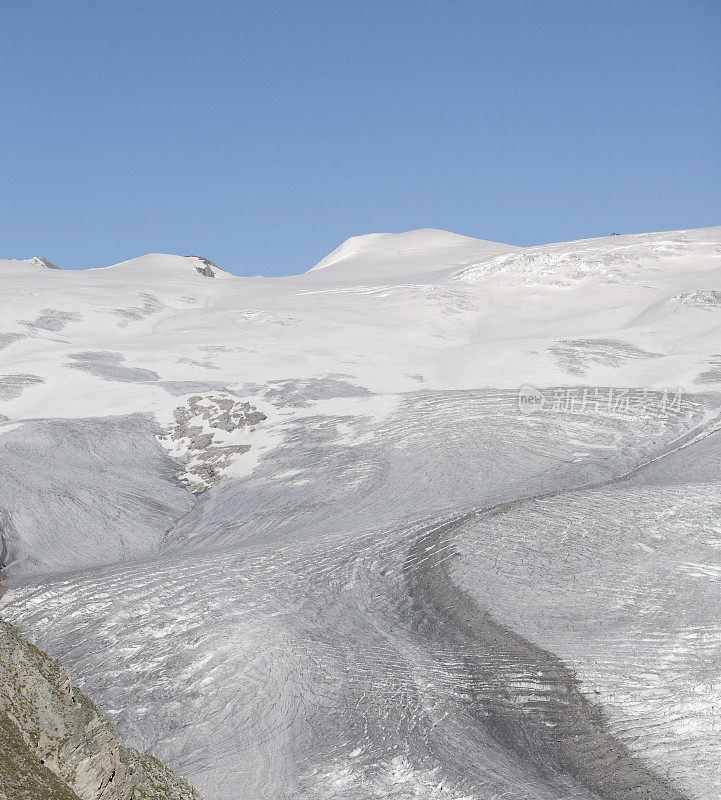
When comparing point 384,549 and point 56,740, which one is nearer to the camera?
point 56,740

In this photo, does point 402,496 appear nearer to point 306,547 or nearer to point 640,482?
point 306,547

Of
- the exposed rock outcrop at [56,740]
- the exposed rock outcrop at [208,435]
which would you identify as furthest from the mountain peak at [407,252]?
the exposed rock outcrop at [56,740]

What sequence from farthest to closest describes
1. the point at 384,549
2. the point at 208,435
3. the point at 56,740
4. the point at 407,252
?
the point at 407,252, the point at 208,435, the point at 384,549, the point at 56,740

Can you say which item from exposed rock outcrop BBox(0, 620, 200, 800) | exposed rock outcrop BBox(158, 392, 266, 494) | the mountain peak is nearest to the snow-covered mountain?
exposed rock outcrop BBox(158, 392, 266, 494)

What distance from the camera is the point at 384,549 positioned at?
1477cm

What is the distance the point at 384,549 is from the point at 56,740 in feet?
34.2

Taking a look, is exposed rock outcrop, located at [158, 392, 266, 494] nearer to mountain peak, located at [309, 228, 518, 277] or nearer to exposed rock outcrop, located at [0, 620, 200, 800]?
exposed rock outcrop, located at [0, 620, 200, 800]

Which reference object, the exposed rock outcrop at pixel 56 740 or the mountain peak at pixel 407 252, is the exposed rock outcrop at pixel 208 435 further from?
the mountain peak at pixel 407 252

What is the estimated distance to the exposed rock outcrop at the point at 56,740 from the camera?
430 centimetres

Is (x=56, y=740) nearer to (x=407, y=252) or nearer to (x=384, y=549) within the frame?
(x=384, y=549)

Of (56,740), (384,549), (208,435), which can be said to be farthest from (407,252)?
(56,740)

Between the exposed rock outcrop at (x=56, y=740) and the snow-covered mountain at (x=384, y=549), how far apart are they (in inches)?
151

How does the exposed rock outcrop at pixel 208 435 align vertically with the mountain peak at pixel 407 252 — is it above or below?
below

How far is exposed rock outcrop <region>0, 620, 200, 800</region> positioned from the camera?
4.30 meters
